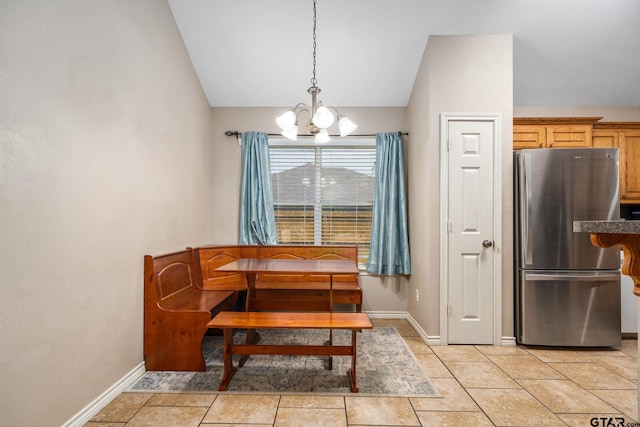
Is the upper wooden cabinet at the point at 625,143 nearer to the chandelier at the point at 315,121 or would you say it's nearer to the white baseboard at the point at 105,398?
the chandelier at the point at 315,121

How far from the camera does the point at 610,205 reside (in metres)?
2.73

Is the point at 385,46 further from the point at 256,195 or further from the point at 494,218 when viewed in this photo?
the point at 256,195

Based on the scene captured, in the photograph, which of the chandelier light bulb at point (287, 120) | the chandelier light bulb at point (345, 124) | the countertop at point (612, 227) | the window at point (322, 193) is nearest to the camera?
the countertop at point (612, 227)

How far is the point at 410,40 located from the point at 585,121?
214 centimetres

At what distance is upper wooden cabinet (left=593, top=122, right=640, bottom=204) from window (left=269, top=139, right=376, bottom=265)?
2.60 meters

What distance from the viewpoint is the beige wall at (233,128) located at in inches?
152

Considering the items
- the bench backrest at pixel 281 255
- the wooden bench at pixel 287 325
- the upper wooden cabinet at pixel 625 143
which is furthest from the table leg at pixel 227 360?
the upper wooden cabinet at pixel 625 143

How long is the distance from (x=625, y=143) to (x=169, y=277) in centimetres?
503

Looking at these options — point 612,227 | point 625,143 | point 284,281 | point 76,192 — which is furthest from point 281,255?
point 625,143

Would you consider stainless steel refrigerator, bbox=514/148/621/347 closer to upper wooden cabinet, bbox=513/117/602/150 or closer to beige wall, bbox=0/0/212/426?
upper wooden cabinet, bbox=513/117/602/150

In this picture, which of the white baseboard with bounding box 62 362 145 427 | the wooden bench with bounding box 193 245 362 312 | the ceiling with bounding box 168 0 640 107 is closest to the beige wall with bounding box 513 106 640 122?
the ceiling with bounding box 168 0 640 107

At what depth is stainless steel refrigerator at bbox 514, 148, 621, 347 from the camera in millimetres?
2742

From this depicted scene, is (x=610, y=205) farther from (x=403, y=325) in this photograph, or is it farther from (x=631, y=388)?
(x=403, y=325)

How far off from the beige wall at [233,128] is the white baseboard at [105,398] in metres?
1.85
